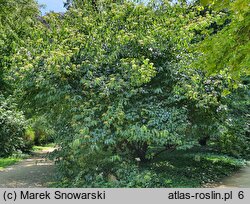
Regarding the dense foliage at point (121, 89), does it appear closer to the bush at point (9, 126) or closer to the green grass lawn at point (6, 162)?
the bush at point (9, 126)

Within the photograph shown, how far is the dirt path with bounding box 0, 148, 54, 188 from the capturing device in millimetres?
8500

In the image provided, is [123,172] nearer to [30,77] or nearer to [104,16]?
[30,77]

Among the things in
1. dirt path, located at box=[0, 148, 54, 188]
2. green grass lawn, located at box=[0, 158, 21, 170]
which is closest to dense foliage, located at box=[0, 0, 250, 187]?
dirt path, located at box=[0, 148, 54, 188]

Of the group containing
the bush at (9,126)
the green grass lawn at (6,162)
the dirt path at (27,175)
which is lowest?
the dirt path at (27,175)

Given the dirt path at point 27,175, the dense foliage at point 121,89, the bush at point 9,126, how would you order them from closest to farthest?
the dense foliage at point 121,89 → the dirt path at point 27,175 → the bush at point 9,126

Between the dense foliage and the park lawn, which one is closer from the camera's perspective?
the dense foliage

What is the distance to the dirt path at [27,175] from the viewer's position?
850 centimetres

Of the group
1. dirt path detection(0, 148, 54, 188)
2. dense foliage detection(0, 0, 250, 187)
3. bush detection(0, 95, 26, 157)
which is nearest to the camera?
dense foliage detection(0, 0, 250, 187)

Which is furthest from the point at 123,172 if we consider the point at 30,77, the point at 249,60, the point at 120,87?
the point at 249,60

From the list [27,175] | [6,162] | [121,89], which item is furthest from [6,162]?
[121,89]

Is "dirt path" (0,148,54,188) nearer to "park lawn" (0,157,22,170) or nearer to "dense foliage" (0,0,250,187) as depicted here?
"park lawn" (0,157,22,170)

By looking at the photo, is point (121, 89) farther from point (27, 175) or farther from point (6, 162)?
point (6, 162)

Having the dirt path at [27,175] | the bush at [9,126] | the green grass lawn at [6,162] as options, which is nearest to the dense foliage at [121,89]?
the dirt path at [27,175]

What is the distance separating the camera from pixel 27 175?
9852 millimetres
